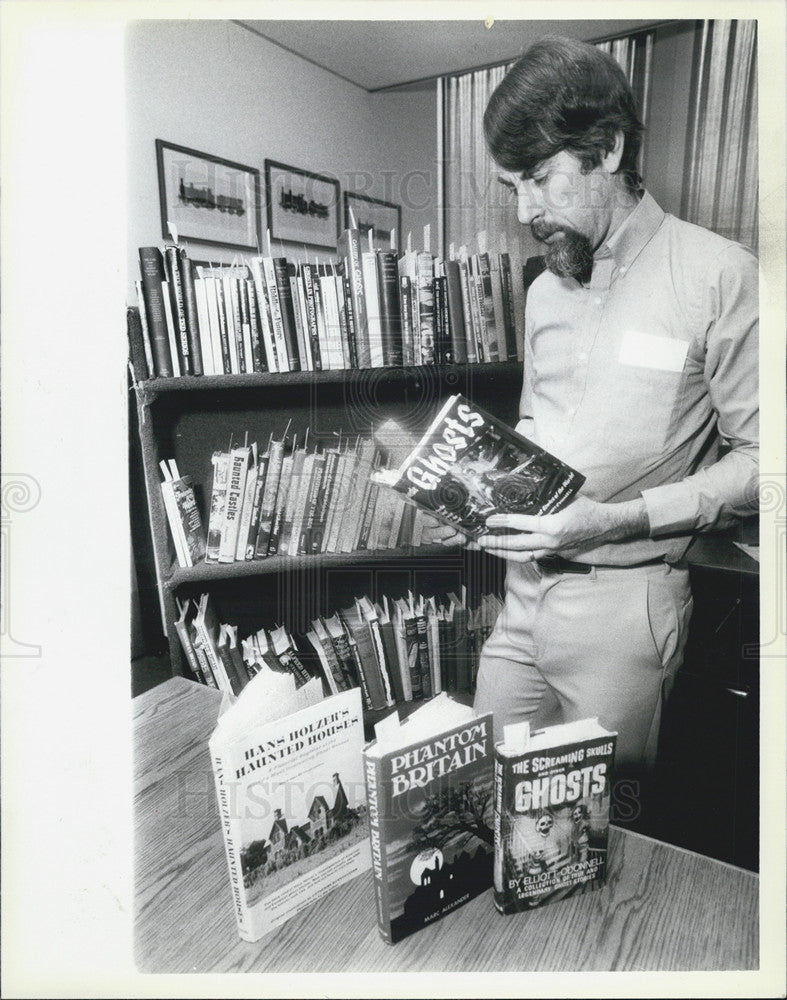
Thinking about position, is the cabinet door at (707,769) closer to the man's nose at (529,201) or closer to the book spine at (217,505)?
→ the man's nose at (529,201)

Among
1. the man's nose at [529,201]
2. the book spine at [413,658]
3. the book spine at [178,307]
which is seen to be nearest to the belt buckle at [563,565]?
the book spine at [413,658]

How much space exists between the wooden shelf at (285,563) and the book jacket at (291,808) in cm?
62

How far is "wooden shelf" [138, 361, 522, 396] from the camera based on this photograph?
4.42 ft

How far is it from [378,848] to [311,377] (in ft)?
3.05

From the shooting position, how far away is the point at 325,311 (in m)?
1.34

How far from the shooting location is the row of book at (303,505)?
1.39 metres

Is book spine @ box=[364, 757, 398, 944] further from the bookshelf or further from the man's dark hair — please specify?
the man's dark hair

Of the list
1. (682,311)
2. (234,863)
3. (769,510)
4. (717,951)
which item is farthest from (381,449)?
(717,951)

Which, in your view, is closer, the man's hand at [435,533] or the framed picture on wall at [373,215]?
the framed picture on wall at [373,215]

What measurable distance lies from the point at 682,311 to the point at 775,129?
0.27 metres

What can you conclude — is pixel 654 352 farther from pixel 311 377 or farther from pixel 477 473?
pixel 311 377

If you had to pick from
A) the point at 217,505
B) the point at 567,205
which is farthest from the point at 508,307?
the point at 217,505

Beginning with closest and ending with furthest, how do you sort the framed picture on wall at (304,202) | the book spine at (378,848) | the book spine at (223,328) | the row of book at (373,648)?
1. the book spine at (378,848)
2. the framed picture on wall at (304,202)
3. the book spine at (223,328)
4. the row of book at (373,648)

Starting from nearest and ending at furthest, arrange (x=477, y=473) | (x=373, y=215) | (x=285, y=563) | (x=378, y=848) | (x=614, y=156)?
(x=378, y=848)
(x=477, y=473)
(x=614, y=156)
(x=373, y=215)
(x=285, y=563)
